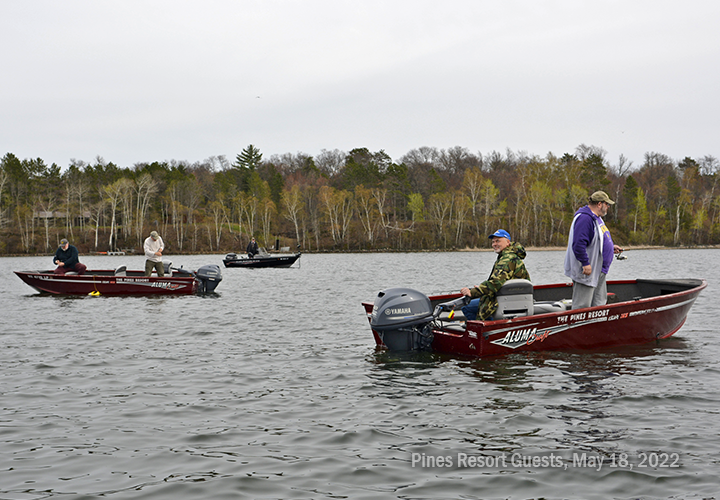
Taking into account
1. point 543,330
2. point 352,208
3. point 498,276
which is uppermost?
point 352,208

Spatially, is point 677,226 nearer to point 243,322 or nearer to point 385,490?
point 243,322

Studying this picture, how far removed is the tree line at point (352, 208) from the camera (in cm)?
8856

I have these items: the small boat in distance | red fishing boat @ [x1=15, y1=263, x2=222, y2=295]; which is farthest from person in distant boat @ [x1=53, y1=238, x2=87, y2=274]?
the small boat in distance

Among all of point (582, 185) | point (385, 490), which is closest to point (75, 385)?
point (385, 490)

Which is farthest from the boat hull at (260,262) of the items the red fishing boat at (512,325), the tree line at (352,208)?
the tree line at (352,208)

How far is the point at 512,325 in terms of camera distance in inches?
372

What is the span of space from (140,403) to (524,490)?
4989 millimetres

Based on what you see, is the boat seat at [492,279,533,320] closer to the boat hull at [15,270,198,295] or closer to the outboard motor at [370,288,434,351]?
the outboard motor at [370,288,434,351]

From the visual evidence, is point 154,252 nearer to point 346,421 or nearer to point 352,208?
point 346,421

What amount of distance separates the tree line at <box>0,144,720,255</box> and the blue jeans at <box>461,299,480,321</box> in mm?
77336

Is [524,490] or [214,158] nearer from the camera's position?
[524,490]

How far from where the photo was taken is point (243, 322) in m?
15.2

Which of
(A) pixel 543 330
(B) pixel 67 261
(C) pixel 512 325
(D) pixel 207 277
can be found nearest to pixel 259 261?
(D) pixel 207 277

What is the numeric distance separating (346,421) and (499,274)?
3822 mm
